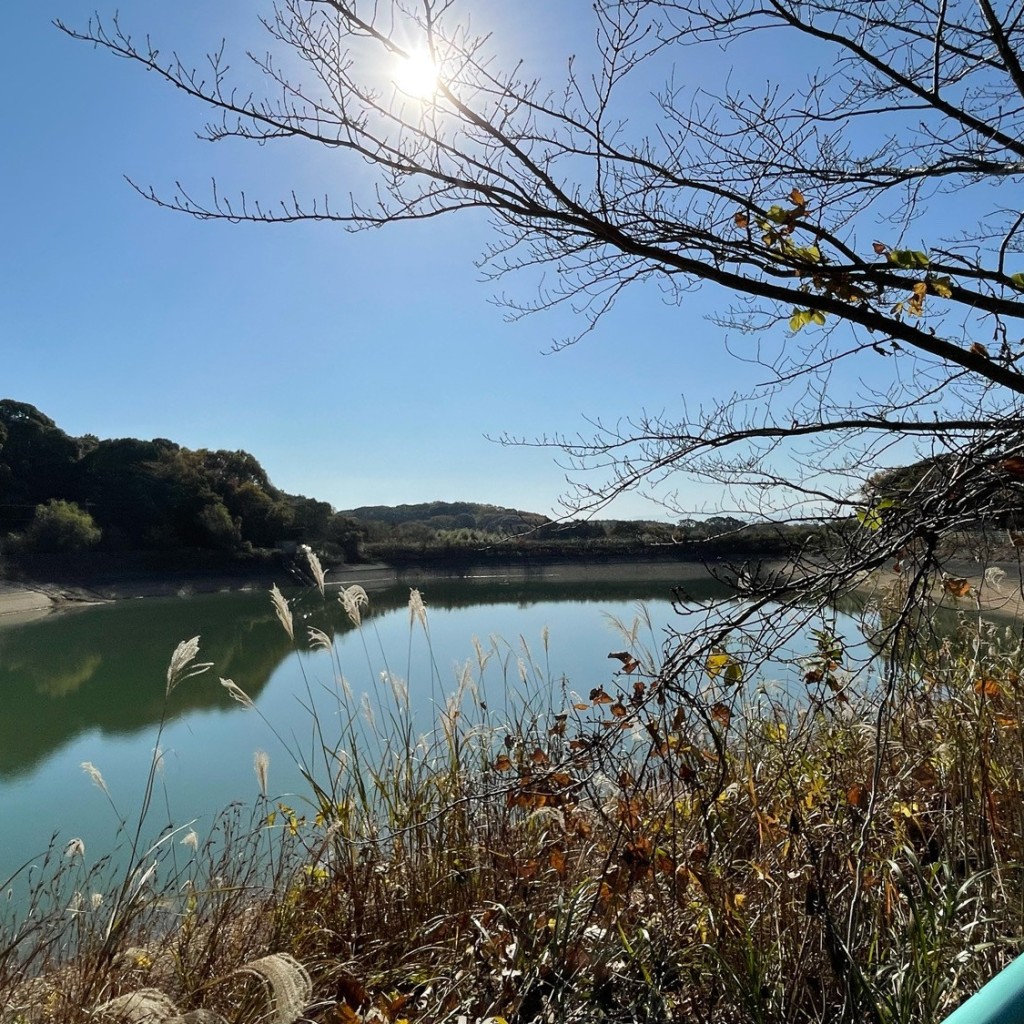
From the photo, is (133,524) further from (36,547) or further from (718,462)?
(718,462)

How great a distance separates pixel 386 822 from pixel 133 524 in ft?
82.3

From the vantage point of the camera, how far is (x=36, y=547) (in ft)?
73.6

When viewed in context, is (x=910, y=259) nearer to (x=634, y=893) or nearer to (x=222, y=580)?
(x=634, y=893)

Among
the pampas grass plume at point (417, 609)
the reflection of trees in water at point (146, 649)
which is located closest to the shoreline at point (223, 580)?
the reflection of trees in water at point (146, 649)

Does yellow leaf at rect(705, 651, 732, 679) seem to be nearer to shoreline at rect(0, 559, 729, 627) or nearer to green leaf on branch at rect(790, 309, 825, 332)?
green leaf on branch at rect(790, 309, 825, 332)

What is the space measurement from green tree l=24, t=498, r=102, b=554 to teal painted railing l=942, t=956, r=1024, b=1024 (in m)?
25.4

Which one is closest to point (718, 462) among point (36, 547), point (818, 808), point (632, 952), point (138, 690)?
point (818, 808)

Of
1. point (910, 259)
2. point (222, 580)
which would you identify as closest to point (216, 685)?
point (910, 259)

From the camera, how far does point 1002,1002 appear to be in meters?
0.44

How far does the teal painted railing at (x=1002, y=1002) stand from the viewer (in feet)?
1.45

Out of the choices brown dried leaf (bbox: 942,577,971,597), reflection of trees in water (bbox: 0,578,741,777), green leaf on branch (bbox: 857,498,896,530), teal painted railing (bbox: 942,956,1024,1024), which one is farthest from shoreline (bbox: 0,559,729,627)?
teal painted railing (bbox: 942,956,1024,1024)

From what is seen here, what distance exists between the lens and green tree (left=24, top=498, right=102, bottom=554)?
22.5m

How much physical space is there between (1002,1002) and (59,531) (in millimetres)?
25438

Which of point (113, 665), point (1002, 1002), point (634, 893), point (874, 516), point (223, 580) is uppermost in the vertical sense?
point (874, 516)
